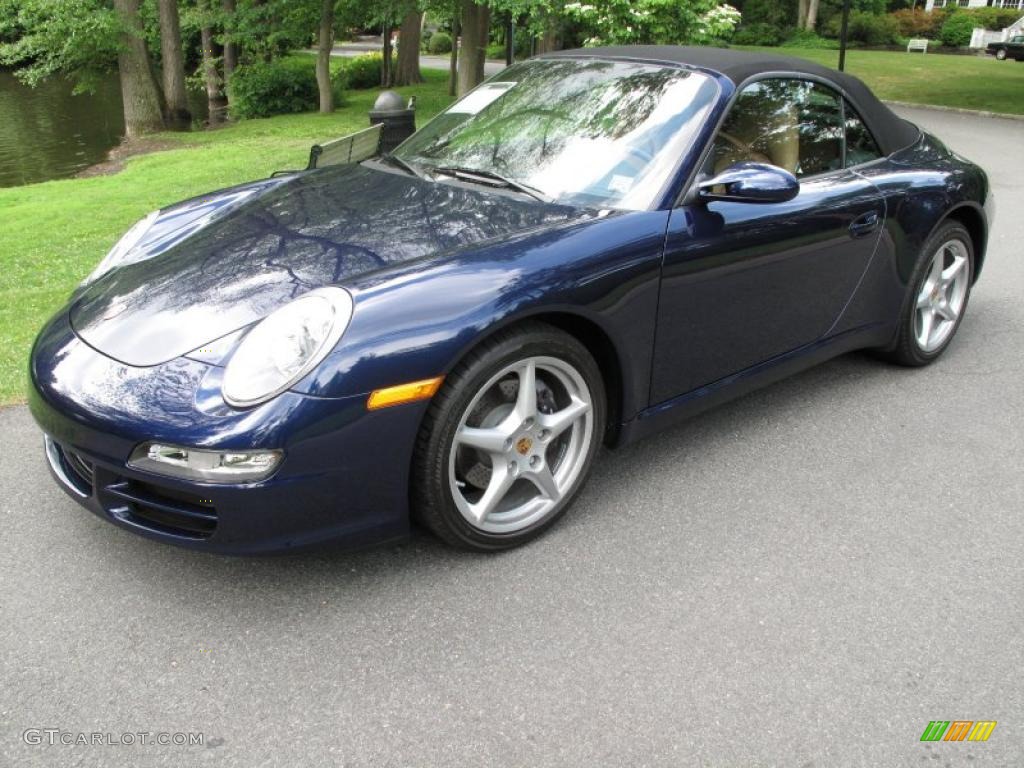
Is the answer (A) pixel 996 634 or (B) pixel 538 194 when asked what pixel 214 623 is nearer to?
(B) pixel 538 194

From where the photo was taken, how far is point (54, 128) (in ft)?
70.0

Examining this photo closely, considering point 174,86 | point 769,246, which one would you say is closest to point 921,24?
point 174,86

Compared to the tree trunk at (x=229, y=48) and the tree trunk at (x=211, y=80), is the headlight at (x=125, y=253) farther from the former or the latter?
the tree trunk at (x=211, y=80)

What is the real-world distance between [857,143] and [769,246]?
37.9 inches

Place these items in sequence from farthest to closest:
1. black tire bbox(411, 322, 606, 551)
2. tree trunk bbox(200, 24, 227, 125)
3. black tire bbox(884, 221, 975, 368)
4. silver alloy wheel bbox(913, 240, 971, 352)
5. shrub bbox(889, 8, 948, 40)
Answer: shrub bbox(889, 8, 948, 40)
tree trunk bbox(200, 24, 227, 125)
silver alloy wheel bbox(913, 240, 971, 352)
black tire bbox(884, 221, 975, 368)
black tire bbox(411, 322, 606, 551)

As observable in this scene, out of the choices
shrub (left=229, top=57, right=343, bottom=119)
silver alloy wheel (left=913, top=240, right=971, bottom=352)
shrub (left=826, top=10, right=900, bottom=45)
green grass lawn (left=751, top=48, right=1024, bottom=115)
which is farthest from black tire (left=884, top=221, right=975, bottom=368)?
shrub (left=826, top=10, right=900, bottom=45)

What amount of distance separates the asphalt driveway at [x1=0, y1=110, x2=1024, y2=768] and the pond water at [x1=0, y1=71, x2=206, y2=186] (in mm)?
13927

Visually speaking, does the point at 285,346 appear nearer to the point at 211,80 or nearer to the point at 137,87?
the point at 137,87

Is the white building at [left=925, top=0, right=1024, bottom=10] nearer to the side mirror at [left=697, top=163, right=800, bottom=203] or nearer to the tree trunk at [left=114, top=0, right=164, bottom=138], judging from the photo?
the tree trunk at [left=114, top=0, right=164, bottom=138]

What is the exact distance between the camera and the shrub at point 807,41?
123ft

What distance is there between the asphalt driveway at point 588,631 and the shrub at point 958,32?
46000mm

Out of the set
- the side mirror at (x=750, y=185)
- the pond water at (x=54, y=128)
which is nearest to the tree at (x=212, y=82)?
the pond water at (x=54, y=128)

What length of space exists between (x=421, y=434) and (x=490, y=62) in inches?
1463

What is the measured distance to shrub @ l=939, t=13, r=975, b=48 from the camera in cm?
4238
